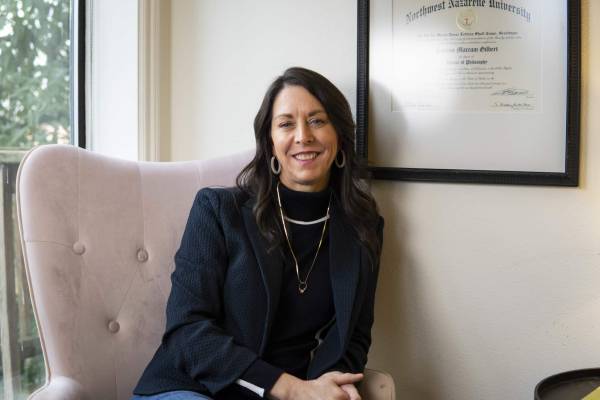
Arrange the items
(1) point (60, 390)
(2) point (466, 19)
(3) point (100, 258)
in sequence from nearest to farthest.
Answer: (1) point (60, 390) < (3) point (100, 258) < (2) point (466, 19)

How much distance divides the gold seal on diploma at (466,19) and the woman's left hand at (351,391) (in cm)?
100

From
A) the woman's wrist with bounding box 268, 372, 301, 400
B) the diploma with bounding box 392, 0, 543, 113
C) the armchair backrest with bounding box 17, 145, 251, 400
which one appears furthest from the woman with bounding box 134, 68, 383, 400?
the diploma with bounding box 392, 0, 543, 113

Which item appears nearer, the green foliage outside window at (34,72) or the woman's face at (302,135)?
the woman's face at (302,135)

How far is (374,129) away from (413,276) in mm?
456

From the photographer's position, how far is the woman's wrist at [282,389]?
1.31m

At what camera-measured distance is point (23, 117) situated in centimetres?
174

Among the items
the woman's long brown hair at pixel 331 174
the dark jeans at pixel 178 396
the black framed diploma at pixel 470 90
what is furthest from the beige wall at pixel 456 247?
the dark jeans at pixel 178 396

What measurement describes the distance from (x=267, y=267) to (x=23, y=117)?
3.06 feet

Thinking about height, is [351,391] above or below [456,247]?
below

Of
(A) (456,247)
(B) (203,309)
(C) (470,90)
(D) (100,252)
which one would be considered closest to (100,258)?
(D) (100,252)

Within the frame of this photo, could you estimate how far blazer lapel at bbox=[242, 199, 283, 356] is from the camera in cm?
140

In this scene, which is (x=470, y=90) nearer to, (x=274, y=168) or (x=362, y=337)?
(x=274, y=168)
